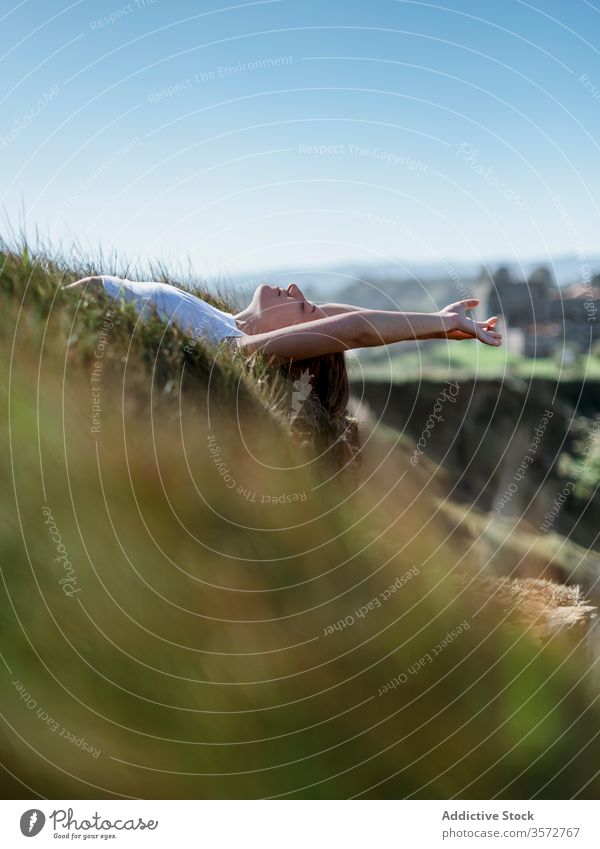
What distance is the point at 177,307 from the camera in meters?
1.82

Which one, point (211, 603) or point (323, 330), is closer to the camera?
point (211, 603)

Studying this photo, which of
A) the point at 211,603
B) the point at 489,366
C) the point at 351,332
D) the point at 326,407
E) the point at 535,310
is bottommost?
the point at 489,366

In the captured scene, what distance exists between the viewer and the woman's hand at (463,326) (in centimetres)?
196

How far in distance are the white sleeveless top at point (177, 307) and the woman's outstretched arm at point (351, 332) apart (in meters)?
0.09

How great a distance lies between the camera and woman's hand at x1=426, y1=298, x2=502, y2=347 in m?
1.96

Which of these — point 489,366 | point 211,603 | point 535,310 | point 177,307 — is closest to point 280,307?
point 177,307

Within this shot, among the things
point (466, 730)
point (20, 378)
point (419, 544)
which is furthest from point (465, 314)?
point (20, 378)

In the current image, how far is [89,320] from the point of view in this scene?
1.41 meters

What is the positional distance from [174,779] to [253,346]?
0.93 metres

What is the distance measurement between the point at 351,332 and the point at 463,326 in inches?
10.6

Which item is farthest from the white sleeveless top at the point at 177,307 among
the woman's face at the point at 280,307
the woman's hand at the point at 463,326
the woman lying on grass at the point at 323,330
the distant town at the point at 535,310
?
the distant town at the point at 535,310

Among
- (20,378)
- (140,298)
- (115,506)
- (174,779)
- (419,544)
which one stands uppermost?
(140,298)

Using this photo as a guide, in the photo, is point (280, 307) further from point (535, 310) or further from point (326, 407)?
point (535, 310)

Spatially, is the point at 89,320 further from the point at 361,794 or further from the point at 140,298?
the point at 361,794
